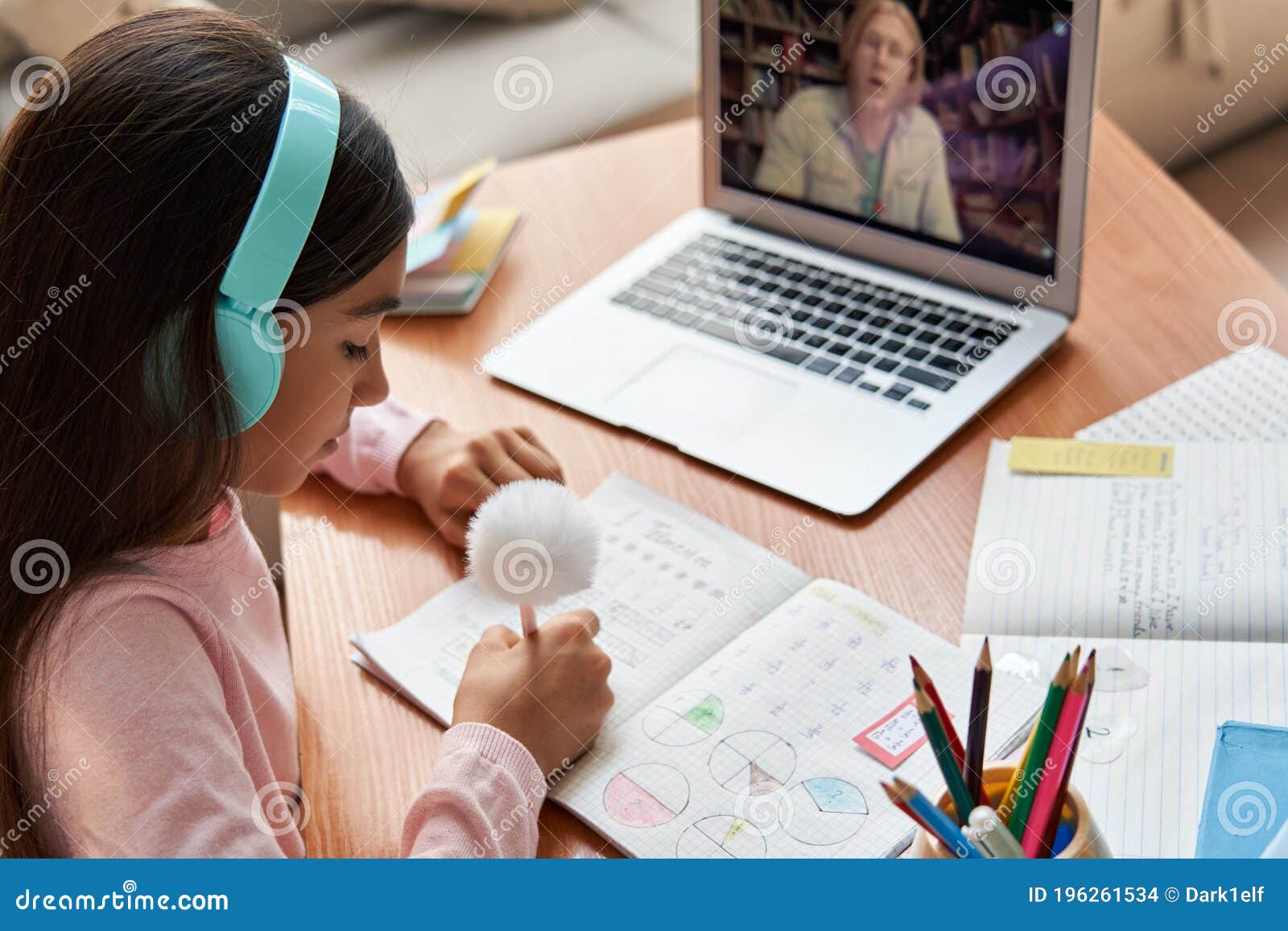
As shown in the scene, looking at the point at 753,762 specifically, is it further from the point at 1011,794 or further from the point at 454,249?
the point at 454,249

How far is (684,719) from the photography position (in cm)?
86

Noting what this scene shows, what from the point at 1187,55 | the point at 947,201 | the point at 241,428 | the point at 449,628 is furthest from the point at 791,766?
the point at 1187,55

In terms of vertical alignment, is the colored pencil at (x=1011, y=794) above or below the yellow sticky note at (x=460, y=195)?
below

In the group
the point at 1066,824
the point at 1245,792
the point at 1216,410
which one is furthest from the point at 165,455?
the point at 1216,410

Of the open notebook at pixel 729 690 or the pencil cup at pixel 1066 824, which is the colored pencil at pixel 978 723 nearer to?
the pencil cup at pixel 1066 824

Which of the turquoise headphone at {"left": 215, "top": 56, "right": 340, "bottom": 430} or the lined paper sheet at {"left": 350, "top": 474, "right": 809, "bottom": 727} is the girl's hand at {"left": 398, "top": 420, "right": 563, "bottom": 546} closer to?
the lined paper sheet at {"left": 350, "top": 474, "right": 809, "bottom": 727}

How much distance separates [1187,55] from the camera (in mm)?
2633

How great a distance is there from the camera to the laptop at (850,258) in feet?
3.60

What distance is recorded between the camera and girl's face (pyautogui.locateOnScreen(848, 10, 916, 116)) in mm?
1160

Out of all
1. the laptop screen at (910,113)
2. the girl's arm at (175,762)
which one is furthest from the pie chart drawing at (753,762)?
the laptop screen at (910,113)

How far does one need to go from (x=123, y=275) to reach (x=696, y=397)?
54 cm

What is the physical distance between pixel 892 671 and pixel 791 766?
0.35 ft

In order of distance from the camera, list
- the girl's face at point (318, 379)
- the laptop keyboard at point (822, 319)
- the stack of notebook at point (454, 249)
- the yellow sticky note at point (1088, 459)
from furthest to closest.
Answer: the stack of notebook at point (454, 249) → the laptop keyboard at point (822, 319) → the yellow sticky note at point (1088, 459) → the girl's face at point (318, 379)

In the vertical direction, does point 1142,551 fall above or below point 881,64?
below
